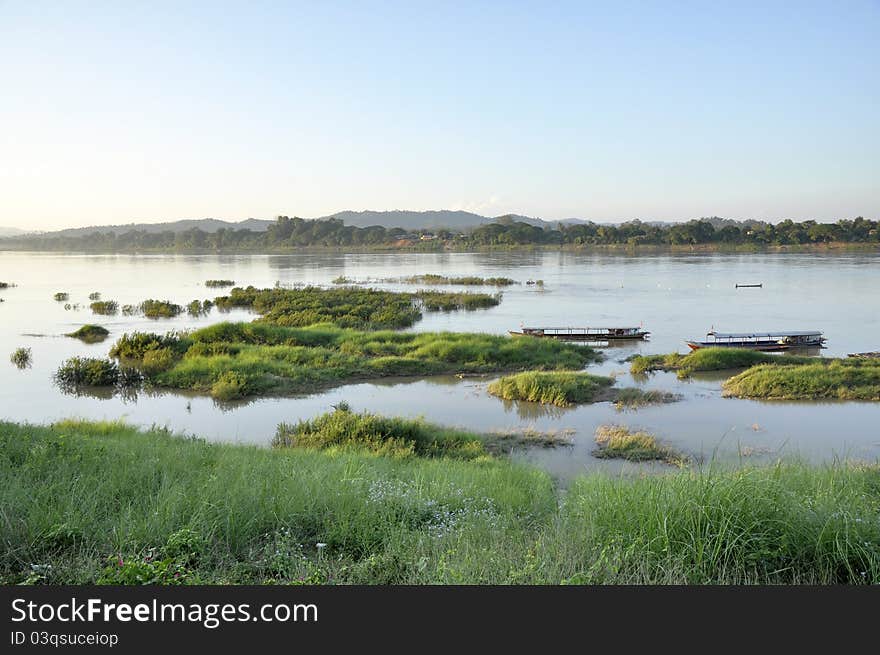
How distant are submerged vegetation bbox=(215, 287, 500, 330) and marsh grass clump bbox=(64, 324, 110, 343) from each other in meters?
7.55

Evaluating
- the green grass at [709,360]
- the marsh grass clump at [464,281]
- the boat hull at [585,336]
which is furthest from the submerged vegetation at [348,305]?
the green grass at [709,360]

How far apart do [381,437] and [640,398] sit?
28.7ft

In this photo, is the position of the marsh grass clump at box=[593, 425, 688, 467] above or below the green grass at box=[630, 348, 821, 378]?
below

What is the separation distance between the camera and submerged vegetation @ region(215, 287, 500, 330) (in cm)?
3500

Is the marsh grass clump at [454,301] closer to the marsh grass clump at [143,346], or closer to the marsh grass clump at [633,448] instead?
the marsh grass clump at [143,346]

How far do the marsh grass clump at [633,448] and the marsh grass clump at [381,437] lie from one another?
2.61 metres

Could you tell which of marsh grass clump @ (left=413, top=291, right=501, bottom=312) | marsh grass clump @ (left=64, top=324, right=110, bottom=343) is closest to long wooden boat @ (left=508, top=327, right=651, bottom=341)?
marsh grass clump @ (left=413, top=291, right=501, bottom=312)

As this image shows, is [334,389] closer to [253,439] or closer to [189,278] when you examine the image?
[253,439]

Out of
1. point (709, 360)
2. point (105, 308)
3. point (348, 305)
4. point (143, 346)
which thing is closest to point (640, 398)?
point (709, 360)

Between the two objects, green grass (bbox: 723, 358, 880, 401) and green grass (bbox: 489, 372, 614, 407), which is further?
green grass (bbox: 723, 358, 880, 401)

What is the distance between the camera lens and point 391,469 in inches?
379

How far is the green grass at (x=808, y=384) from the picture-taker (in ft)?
63.8

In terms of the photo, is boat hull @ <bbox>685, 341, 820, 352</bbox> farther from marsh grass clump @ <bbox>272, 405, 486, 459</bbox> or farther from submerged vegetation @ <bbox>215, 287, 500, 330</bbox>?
marsh grass clump @ <bbox>272, 405, 486, 459</bbox>

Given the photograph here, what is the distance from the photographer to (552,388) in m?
19.1
